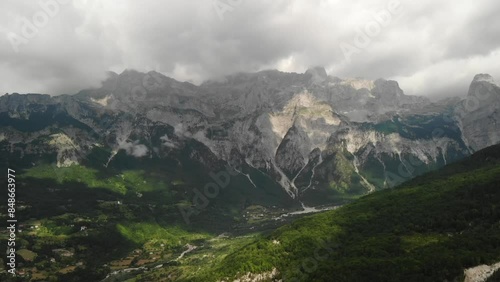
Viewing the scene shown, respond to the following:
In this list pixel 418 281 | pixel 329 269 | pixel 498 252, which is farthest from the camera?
pixel 329 269

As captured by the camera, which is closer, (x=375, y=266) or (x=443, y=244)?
(x=375, y=266)

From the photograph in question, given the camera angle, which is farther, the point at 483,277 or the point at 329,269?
the point at 329,269

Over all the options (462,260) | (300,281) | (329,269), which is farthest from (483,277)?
(300,281)

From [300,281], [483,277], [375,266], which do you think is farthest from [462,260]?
[300,281]

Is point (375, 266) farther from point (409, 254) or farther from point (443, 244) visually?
point (443, 244)

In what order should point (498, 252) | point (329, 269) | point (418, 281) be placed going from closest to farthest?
1. point (418, 281)
2. point (498, 252)
3. point (329, 269)

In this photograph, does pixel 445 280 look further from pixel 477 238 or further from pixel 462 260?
pixel 477 238

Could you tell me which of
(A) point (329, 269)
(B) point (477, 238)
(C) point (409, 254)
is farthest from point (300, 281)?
(B) point (477, 238)
